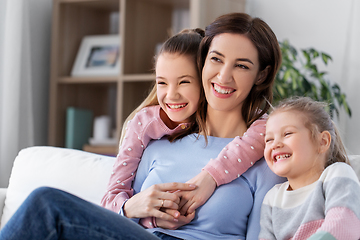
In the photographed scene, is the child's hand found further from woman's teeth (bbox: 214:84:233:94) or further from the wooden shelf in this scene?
the wooden shelf

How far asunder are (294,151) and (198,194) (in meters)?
0.28

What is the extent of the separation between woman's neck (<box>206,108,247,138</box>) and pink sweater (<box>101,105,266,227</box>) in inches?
2.6

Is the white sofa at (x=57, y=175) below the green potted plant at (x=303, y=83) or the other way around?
below

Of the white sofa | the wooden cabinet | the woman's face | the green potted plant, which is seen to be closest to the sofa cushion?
→ the white sofa

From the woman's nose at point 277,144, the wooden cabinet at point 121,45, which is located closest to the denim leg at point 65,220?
the woman's nose at point 277,144

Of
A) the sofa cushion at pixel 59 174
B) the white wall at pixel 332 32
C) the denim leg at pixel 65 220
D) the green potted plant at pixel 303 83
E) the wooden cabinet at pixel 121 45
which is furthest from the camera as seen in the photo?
the wooden cabinet at pixel 121 45

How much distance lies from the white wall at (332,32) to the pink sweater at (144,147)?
60.5 inches

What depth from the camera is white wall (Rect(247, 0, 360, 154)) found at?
2.56m

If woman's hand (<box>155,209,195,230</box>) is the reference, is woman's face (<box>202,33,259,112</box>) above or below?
above

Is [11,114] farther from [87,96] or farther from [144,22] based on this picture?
[144,22]

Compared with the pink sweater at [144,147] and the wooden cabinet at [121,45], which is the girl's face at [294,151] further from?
the wooden cabinet at [121,45]

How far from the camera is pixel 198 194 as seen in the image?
3.72 feet

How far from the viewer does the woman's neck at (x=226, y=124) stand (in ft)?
4.26

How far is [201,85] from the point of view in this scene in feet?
4.25
